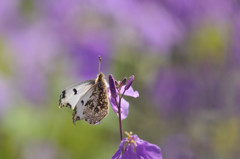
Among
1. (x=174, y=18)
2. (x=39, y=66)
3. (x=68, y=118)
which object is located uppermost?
(x=174, y=18)

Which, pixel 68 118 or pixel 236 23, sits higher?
pixel 236 23

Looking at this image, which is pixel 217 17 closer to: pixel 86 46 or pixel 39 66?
pixel 86 46

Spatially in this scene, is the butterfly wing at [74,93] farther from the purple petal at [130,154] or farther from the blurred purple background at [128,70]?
the blurred purple background at [128,70]

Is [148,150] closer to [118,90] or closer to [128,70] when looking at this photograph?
[118,90]

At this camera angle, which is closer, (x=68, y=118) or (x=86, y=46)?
(x=68, y=118)

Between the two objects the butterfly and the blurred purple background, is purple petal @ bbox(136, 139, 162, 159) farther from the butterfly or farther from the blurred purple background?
the blurred purple background

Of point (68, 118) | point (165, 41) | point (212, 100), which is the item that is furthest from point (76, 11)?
point (212, 100)

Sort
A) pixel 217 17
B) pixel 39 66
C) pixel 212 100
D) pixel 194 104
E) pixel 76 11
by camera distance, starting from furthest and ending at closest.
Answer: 1. pixel 76 11
2. pixel 217 17
3. pixel 39 66
4. pixel 194 104
5. pixel 212 100
